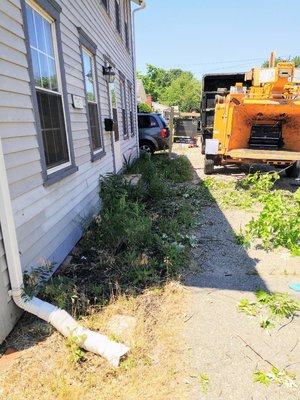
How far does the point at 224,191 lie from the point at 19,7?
5.45m

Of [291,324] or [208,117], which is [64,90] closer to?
[291,324]

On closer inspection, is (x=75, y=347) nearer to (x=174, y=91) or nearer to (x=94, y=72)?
(x=94, y=72)

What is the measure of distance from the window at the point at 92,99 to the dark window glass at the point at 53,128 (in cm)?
144

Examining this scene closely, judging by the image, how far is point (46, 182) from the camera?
3158 mm

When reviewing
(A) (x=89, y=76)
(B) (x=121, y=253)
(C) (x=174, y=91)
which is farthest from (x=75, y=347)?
(C) (x=174, y=91)

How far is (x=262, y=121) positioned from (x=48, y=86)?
18.8 ft

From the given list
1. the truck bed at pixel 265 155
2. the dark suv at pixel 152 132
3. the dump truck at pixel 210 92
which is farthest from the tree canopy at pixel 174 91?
the truck bed at pixel 265 155

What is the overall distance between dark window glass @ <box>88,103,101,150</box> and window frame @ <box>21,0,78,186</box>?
58.1 inches

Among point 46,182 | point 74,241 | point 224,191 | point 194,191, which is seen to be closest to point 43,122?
point 46,182

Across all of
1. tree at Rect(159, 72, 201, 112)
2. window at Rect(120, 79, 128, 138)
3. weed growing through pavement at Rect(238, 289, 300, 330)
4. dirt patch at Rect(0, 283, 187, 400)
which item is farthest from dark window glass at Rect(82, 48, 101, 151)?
tree at Rect(159, 72, 201, 112)

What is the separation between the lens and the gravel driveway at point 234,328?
2020mm

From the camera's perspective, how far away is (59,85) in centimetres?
375

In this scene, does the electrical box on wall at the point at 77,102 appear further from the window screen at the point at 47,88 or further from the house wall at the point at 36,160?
the window screen at the point at 47,88

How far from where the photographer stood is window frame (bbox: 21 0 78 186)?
2916mm
